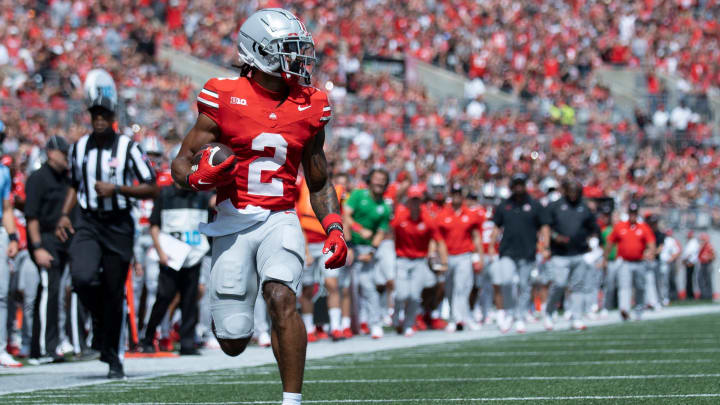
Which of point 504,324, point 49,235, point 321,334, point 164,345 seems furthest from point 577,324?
point 49,235

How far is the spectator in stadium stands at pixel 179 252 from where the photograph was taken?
456 inches

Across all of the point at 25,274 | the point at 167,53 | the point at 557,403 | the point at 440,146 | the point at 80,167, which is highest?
the point at 167,53

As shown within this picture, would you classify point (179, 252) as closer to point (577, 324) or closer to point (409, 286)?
point (409, 286)

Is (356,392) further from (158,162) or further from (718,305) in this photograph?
(718,305)

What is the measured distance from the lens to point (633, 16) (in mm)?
35750

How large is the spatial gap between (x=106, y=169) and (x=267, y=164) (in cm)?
315

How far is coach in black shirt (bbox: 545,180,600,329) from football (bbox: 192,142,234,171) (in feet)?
33.3

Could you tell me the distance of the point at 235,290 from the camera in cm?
615

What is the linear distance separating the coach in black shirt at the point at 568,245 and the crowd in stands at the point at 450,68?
5683 mm

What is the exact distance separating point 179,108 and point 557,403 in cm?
1576

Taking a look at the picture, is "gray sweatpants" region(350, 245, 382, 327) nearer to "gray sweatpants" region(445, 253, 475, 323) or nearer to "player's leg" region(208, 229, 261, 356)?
"gray sweatpants" region(445, 253, 475, 323)

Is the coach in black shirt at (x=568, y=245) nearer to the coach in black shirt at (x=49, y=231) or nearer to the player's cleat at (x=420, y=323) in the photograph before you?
the player's cleat at (x=420, y=323)

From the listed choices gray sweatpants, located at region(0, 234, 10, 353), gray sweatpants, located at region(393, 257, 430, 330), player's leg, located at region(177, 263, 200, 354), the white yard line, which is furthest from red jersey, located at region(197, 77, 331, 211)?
gray sweatpants, located at region(393, 257, 430, 330)

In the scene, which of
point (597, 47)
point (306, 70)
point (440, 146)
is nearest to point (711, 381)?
point (306, 70)
